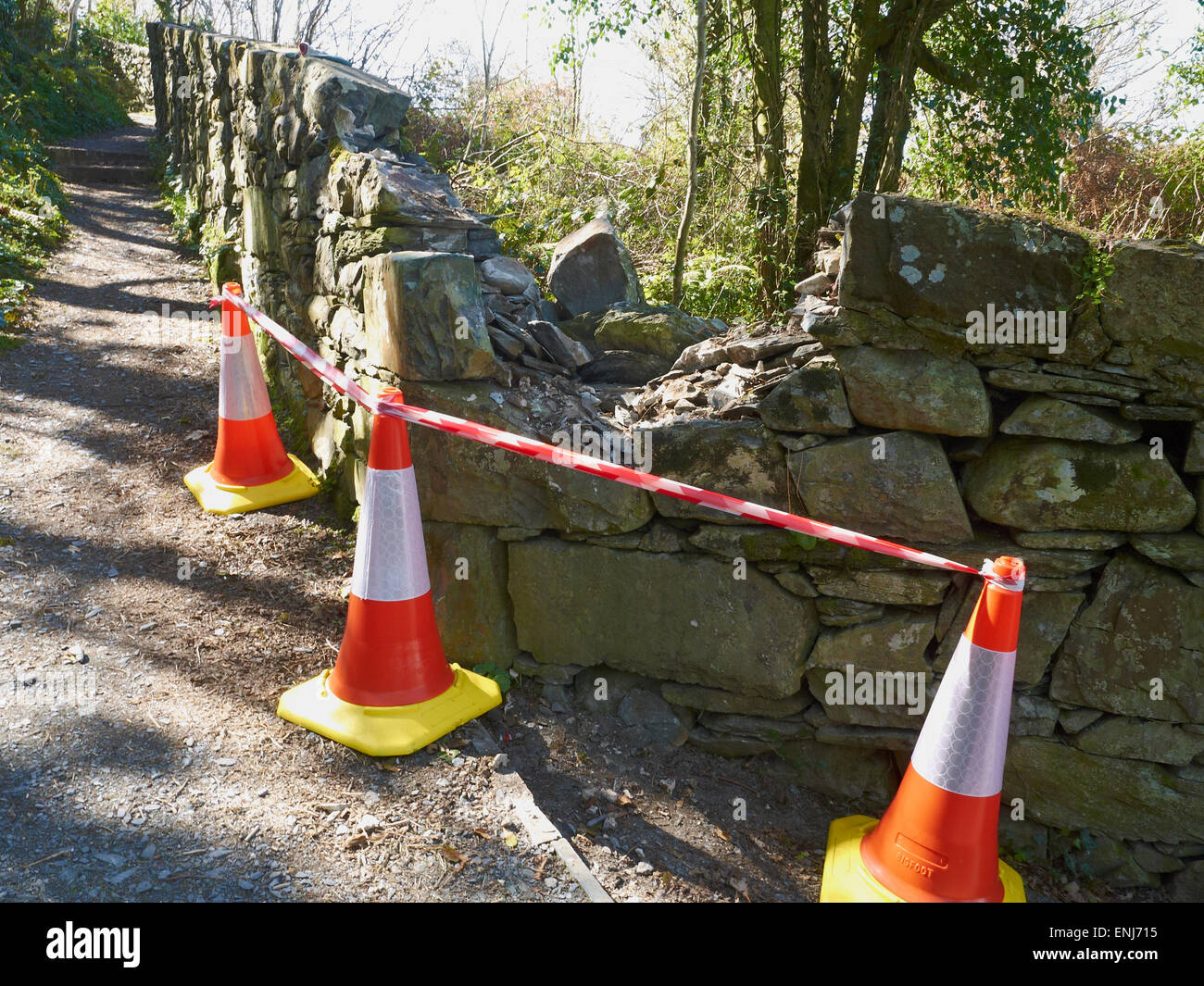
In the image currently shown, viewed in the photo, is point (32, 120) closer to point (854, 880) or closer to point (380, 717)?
point (380, 717)

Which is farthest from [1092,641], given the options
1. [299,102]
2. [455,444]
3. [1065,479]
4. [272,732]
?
[299,102]

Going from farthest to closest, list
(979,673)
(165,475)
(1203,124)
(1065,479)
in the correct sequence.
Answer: (1203,124), (165,475), (1065,479), (979,673)

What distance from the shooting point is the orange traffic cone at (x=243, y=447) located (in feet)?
15.3

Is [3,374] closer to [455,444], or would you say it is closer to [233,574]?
[233,574]

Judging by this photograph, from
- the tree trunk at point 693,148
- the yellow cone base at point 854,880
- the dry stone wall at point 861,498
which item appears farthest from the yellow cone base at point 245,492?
the yellow cone base at point 854,880

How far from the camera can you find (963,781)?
290 cm

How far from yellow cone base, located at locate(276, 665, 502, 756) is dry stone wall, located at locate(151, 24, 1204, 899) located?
2.27 ft

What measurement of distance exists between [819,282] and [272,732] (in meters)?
2.82

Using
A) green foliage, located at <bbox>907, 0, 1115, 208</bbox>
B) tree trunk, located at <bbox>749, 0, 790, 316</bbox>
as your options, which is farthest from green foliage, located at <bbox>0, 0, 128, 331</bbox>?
green foliage, located at <bbox>907, 0, 1115, 208</bbox>

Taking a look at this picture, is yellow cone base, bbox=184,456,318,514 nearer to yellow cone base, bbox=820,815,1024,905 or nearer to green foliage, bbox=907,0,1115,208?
yellow cone base, bbox=820,815,1024,905

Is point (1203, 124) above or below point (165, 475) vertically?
above

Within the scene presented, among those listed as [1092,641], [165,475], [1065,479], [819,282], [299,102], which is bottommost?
[1092,641]

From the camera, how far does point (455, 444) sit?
147 inches

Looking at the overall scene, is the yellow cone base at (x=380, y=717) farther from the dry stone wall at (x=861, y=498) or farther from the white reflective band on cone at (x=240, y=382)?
the white reflective band on cone at (x=240, y=382)
